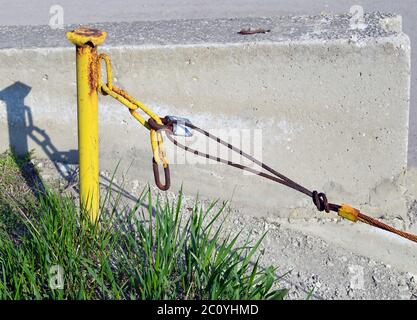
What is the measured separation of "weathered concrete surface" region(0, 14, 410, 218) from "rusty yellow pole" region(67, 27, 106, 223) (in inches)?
22.6

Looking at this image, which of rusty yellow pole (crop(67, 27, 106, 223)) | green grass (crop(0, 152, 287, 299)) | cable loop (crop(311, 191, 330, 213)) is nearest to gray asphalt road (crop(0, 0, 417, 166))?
rusty yellow pole (crop(67, 27, 106, 223))

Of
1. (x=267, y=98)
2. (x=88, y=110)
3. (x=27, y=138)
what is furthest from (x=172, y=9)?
(x=88, y=110)

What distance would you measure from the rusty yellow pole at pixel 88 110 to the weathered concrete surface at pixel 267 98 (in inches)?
22.6

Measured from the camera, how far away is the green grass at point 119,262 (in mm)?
2850

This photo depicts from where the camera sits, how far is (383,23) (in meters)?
3.85

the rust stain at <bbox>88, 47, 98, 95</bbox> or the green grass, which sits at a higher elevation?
the rust stain at <bbox>88, 47, 98, 95</bbox>

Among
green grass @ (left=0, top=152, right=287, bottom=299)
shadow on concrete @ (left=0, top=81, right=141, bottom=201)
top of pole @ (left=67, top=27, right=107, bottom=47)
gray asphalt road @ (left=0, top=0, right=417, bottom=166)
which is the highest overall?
top of pole @ (left=67, top=27, right=107, bottom=47)

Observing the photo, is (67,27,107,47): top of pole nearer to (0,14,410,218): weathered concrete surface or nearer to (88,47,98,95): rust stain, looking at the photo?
(88,47,98,95): rust stain

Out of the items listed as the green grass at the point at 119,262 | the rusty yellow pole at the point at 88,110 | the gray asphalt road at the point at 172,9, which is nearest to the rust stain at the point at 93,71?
the rusty yellow pole at the point at 88,110

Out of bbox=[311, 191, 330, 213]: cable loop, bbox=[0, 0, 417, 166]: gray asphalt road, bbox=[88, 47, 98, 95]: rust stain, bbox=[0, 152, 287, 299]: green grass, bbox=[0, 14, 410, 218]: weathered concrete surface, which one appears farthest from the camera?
bbox=[0, 0, 417, 166]: gray asphalt road

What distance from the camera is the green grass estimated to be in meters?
2.85

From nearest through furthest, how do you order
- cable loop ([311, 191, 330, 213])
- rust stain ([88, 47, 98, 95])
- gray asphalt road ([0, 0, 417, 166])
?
cable loop ([311, 191, 330, 213]) < rust stain ([88, 47, 98, 95]) < gray asphalt road ([0, 0, 417, 166])
